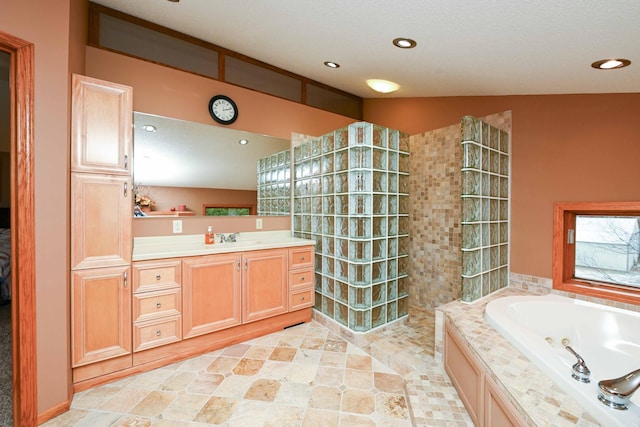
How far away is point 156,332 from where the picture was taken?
80.7 inches

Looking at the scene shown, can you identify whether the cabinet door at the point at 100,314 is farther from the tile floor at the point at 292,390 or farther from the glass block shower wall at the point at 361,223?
the glass block shower wall at the point at 361,223

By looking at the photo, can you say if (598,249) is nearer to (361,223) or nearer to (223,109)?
(361,223)

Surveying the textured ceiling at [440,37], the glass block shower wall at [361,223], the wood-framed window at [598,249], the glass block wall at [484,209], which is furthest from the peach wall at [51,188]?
the wood-framed window at [598,249]

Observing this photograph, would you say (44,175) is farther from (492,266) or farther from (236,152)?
(492,266)

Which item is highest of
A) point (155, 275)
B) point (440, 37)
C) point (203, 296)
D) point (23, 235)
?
point (440, 37)

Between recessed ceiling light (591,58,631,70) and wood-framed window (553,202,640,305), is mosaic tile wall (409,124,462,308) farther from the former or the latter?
recessed ceiling light (591,58,631,70)

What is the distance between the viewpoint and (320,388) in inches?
74.5

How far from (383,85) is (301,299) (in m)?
2.40

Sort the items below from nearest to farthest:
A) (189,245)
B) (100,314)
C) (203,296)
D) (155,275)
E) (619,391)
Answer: (619,391)
(100,314)
(155,275)
(203,296)
(189,245)

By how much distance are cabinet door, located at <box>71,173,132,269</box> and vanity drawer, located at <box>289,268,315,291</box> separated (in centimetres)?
136

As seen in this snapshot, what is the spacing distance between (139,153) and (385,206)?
215cm

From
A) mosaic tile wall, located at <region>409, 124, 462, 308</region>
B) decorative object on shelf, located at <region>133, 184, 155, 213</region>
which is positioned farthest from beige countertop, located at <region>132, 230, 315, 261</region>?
mosaic tile wall, located at <region>409, 124, 462, 308</region>

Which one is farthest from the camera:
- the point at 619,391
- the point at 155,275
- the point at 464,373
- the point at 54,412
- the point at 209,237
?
the point at 209,237

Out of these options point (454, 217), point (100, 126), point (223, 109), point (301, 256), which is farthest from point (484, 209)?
point (100, 126)
